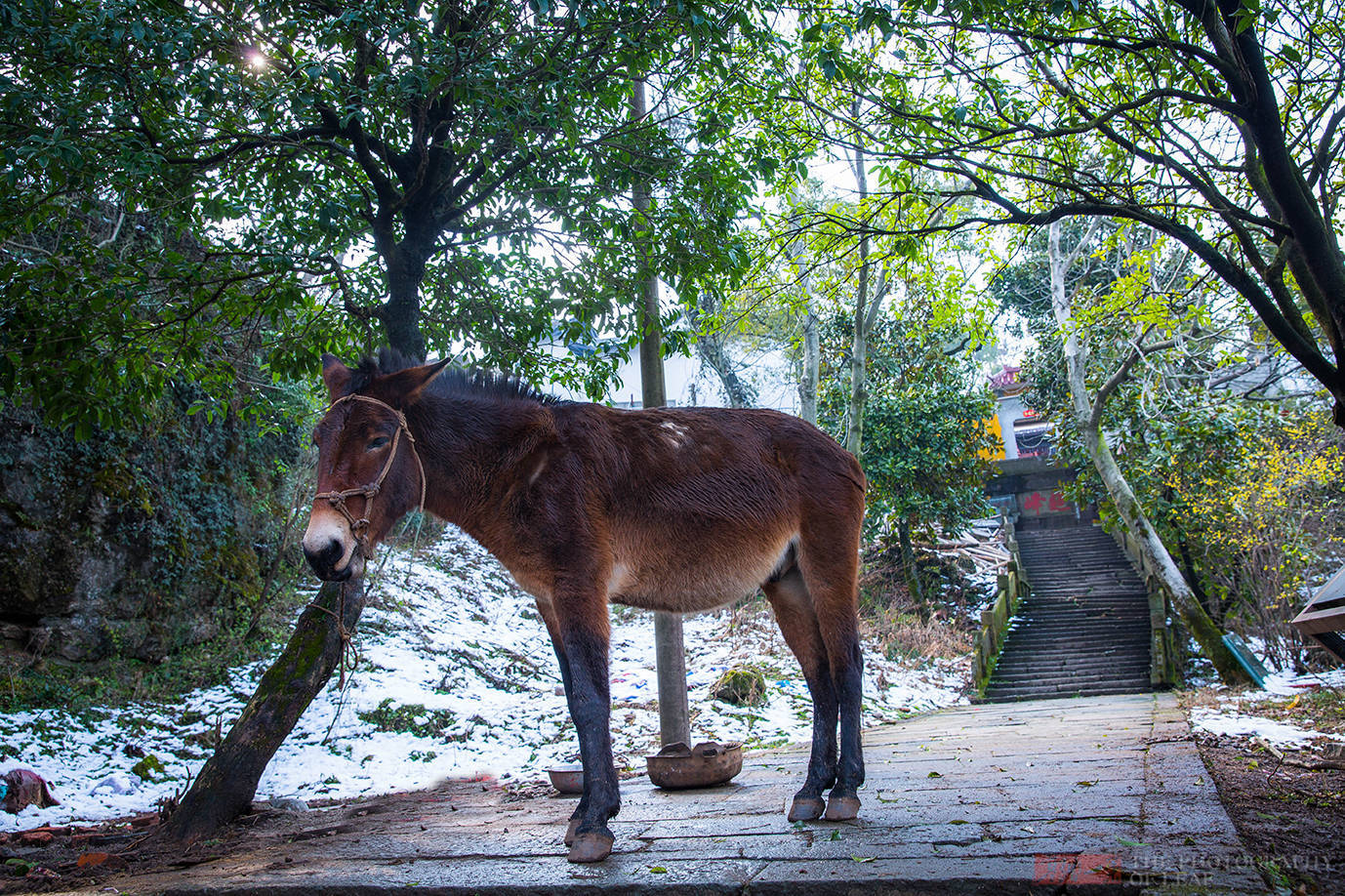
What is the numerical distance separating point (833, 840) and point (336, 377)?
2.97 meters

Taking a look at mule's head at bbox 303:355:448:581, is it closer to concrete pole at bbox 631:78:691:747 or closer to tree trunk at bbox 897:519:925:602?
concrete pole at bbox 631:78:691:747

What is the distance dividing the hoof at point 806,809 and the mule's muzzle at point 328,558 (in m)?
2.22

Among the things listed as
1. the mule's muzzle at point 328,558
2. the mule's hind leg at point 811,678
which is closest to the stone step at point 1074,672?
the mule's hind leg at point 811,678

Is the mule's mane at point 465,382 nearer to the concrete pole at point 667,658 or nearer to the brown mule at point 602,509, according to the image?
the brown mule at point 602,509

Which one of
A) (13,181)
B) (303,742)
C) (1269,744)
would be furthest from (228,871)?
(1269,744)

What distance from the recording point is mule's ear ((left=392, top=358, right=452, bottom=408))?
12.0 ft

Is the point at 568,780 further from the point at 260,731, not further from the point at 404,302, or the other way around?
the point at 404,302

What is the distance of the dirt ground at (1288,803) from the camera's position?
2.45m

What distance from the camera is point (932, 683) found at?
13680mm

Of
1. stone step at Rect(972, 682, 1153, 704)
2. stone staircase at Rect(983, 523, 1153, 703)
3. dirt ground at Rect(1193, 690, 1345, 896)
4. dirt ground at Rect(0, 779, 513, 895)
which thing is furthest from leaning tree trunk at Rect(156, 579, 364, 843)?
stone step at Rect(972, 682, 1153, 704)

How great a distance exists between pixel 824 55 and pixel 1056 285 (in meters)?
14.6

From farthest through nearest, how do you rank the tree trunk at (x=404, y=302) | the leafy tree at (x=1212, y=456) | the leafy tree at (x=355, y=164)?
the leafy tree at (x=1212, y=456)
the tree trunk at (x=404, y=302)
the leafy tree at (x=355, y=164)

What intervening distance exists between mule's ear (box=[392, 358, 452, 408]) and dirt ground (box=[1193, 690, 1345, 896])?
3.47m

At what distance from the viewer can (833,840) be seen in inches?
126
